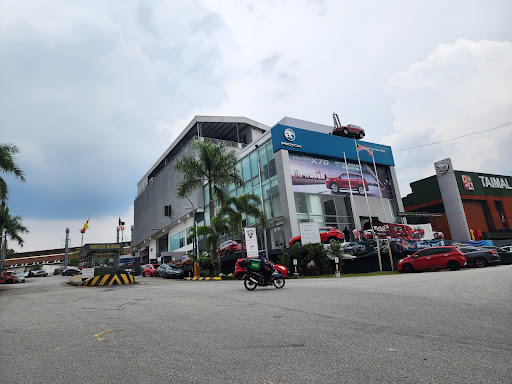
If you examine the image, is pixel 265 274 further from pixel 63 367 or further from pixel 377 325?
pixel 63 367

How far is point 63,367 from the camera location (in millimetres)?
4293

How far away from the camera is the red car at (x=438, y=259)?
64.7 ft

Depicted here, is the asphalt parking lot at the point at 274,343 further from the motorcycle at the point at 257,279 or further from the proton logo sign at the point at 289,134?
the proton logo sign at the point at 289,134

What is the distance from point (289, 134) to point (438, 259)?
22539mm

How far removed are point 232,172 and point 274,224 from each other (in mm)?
9210

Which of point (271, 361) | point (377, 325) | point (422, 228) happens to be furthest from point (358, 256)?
point (271, 361)

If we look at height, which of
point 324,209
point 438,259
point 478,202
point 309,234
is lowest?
point 438,259

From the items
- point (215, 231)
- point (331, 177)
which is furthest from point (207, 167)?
point (331, 177)

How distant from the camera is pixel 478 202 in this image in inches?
1945

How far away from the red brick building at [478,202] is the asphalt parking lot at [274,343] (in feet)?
151

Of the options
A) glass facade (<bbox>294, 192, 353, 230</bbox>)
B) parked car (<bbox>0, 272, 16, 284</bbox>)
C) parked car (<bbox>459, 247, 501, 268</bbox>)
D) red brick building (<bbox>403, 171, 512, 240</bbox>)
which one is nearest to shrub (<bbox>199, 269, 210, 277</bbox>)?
glass facade (<bbox>294, 192, 353, 230</bbox>)

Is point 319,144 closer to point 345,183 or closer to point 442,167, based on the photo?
point 345,183

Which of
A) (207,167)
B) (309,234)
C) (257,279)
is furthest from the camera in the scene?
(207,167)

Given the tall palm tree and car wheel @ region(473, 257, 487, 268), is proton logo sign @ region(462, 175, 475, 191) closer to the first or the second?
car wheel @ region(473, 257, 487, 268)
